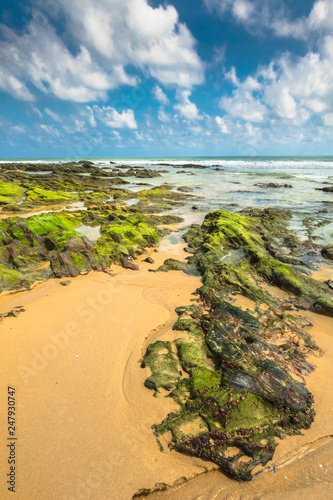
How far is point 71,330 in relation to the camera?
5.32m

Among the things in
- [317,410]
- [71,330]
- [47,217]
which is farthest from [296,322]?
[47,217]

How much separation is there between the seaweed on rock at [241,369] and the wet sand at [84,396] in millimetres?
300

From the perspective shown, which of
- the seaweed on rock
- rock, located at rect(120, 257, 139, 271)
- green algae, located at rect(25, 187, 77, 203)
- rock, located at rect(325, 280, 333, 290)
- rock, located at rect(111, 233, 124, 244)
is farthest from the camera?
green algae, located at rect(25, 187, 77, 203)

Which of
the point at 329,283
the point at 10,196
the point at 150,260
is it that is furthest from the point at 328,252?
the point at 10,196

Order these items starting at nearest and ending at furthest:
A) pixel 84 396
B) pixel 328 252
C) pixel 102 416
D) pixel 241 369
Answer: pixel 102 416 → pixel 84 396 → pixel 241 369 → pixel 328 252

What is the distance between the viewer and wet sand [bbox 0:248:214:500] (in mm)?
2949

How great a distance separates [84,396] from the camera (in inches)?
152

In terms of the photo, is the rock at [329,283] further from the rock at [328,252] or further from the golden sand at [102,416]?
the rock at [328,252]

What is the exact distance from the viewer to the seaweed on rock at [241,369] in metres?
3.22

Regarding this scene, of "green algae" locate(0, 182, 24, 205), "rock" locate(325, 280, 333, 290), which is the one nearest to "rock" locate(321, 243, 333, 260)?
"rock" locate(325, 280, 333, 290)

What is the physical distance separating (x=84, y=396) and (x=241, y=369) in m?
2.69

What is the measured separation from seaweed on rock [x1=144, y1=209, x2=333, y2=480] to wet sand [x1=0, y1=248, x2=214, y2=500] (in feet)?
0.99

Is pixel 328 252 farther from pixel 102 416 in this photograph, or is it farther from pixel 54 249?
pixel 54 249

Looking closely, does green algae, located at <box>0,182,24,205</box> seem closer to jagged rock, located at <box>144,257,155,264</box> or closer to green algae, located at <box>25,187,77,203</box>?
green algae, located at <box>25,187,77,203</box>
